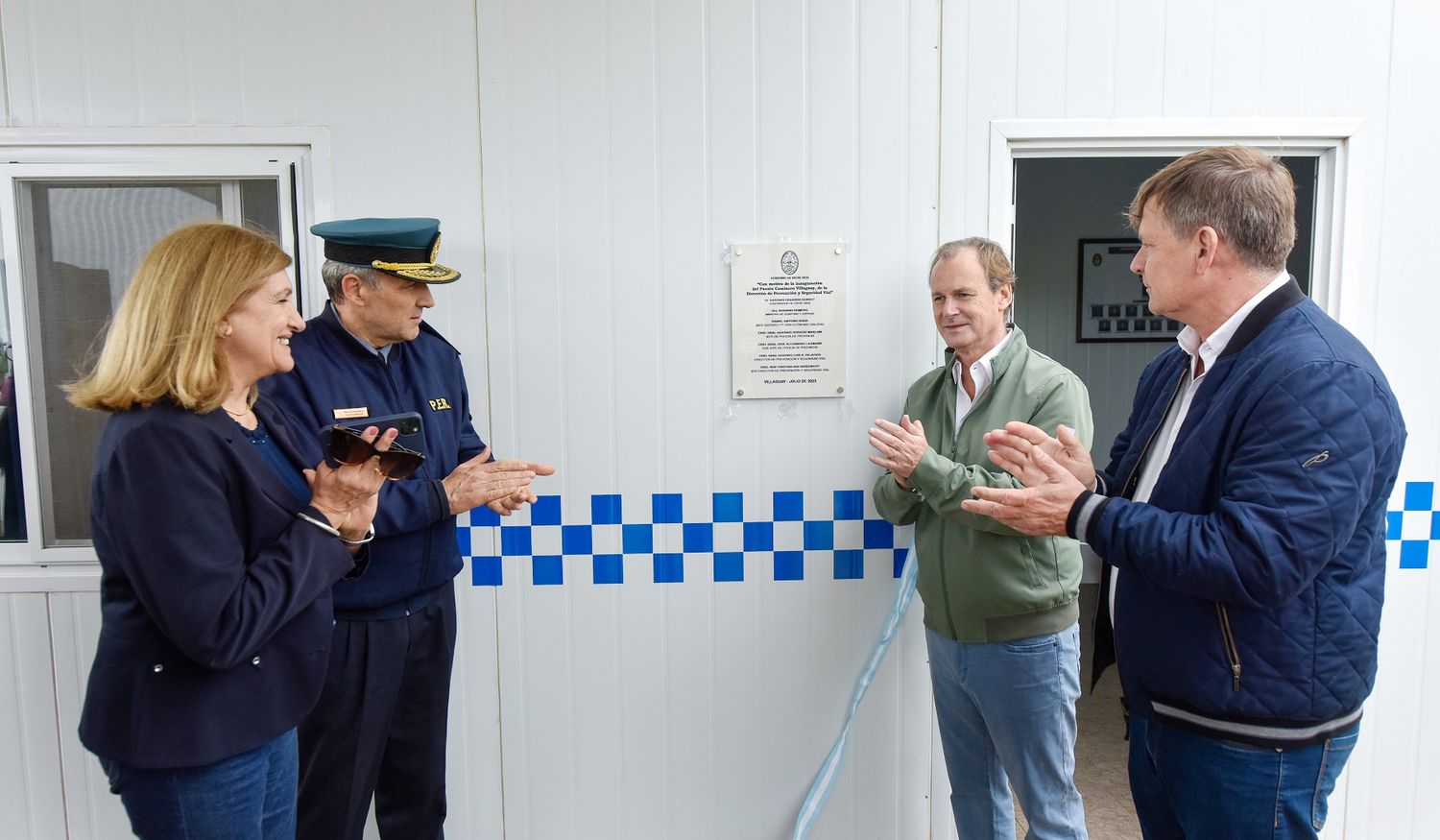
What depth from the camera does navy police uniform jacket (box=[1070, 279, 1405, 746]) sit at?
48.7 inches

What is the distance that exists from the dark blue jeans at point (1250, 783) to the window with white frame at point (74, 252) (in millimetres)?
2343

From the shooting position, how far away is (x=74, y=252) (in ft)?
7.34


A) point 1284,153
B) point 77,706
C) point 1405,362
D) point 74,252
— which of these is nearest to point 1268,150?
point 1284,153

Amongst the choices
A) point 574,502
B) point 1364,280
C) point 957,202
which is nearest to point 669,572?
point 574,502

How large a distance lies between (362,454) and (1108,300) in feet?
17.1

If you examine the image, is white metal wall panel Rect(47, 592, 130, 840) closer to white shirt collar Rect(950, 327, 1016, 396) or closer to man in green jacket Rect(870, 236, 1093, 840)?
man in green jacket Rect(870, 236, 1093, 840)

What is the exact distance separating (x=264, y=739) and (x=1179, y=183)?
6.09ft

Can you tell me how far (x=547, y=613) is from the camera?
2326 mm

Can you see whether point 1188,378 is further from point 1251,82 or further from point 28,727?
point 28,727

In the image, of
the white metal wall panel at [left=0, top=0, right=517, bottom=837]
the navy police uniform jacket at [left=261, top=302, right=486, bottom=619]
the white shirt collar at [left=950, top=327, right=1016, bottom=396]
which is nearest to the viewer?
the navy police uniform jacket at [left=261, top=302, right=486, bottom=619]

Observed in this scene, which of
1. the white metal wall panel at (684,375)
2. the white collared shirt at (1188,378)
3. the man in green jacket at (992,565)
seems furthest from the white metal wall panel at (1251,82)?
the white collared shirt at (1188,378)

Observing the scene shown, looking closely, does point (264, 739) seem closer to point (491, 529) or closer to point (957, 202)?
point (491, 529)

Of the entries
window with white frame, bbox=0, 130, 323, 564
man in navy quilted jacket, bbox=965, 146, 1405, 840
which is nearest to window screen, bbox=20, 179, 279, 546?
window with white frame, bbox=0, 130, 323, 564

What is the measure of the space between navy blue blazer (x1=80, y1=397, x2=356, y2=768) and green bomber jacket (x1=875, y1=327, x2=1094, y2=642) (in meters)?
1.32
